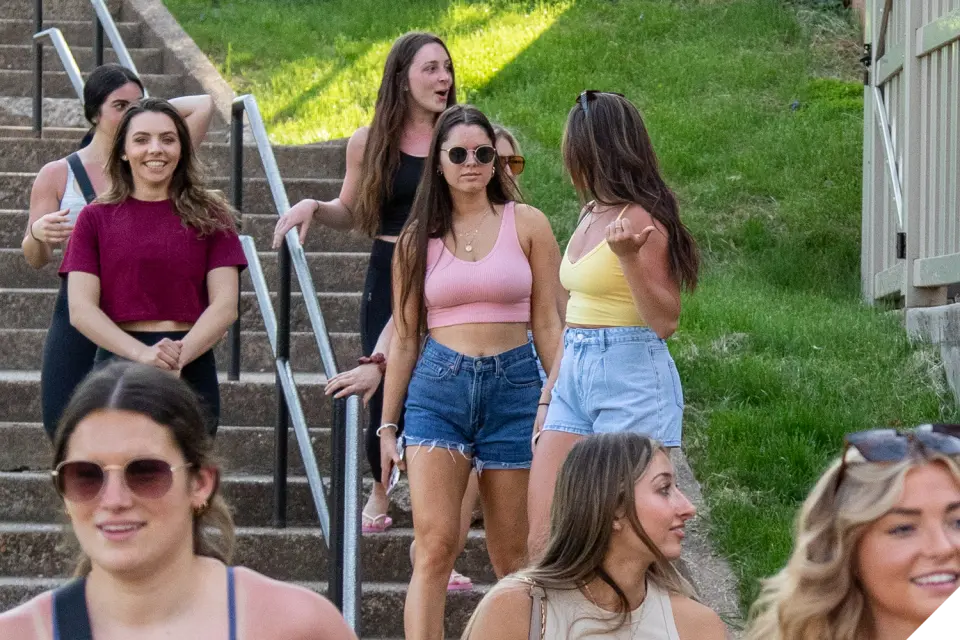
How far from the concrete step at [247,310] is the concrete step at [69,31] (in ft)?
10.9

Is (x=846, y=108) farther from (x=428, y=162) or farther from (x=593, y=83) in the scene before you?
(x=428, y=162)

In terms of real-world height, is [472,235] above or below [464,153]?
below

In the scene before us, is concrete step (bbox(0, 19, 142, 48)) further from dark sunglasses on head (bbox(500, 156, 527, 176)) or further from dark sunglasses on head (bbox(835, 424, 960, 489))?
dark sunglasses on head (bbox(835, 424, 960, 489))

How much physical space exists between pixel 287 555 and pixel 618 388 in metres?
1.72

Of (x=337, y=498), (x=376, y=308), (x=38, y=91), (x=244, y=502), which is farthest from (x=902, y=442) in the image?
(x=38, y=91)

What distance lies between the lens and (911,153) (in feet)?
24.6

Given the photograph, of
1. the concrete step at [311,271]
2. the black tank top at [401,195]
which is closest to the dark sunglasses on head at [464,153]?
the black tank top at [401,195]

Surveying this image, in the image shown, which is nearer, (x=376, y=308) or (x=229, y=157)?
(x=376, y=308)

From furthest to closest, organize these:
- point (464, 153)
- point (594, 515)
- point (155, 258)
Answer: point (155, 258) → point (464, 153) → point (594, 515)

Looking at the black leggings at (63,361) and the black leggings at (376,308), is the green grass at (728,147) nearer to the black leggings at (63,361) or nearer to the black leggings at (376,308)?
the black leggings at (376,308)

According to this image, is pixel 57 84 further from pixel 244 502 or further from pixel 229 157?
pixel 244 502

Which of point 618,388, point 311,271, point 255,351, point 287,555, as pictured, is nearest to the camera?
point 618,388

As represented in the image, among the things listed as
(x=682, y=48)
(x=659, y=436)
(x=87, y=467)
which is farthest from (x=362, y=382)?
(x=682, y=48)

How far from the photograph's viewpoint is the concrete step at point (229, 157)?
7688mm
